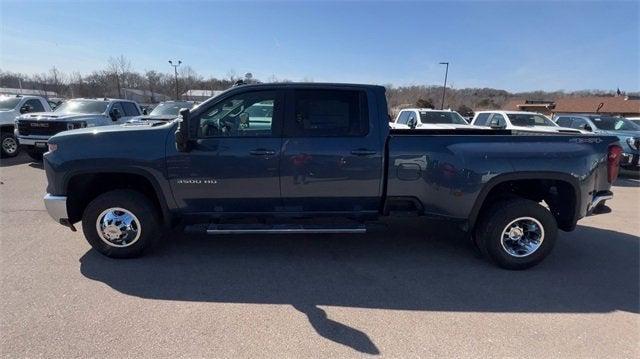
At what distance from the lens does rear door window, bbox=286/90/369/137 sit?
14.0ft

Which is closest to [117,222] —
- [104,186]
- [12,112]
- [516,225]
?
[104,186]

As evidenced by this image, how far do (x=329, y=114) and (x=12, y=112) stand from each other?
1255 centimetres

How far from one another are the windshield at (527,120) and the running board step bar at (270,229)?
11.6 m

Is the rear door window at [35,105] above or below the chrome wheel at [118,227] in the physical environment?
above

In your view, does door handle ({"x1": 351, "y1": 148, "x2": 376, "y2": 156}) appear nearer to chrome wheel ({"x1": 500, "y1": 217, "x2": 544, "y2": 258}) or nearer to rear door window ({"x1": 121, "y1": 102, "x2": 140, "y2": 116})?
chrome wheel ({"x1": 500, "y1": 217, "x2": 544, "y2": 258})

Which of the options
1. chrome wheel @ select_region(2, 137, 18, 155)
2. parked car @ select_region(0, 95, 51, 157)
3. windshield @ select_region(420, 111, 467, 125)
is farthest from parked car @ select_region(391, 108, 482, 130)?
chrome wheel @ select_region(2, 137, 18, 155)

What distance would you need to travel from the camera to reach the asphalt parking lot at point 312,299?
2.97 metres

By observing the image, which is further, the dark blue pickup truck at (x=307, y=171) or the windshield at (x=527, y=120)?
the windshield at (x=527, y=120)

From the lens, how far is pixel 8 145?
40.0 ft

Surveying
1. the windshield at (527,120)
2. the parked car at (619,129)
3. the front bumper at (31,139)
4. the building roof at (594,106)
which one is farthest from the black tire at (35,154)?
the building roof at (594,106)

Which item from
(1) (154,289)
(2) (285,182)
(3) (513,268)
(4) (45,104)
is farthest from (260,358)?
(4) (45,104)

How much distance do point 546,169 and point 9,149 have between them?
560 inches

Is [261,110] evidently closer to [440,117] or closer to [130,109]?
[130,109]

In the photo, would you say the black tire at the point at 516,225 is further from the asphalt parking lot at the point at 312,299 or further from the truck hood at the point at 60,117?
the truck hood at the point at 60,117
